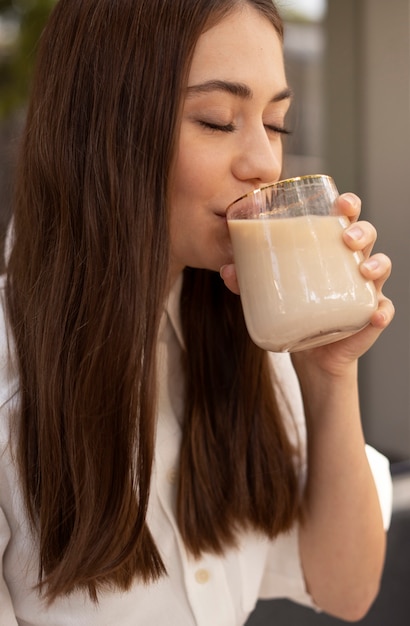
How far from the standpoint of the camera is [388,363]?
10.4 ft

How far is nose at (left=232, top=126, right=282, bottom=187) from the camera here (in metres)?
1.18

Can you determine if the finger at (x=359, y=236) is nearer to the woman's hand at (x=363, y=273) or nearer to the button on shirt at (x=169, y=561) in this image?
the woman's hand at (x=363, y=273)

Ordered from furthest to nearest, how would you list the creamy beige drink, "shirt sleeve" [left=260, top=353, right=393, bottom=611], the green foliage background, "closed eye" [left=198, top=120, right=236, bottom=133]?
the green foliage background < "shirt sleeve" [left=260, top=353, right=393, bottom=611] < "closed eye" [left=198, top=120, right=236, bottom=133] < the creamy beige drink

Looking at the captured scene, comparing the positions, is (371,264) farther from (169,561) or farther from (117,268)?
(169,561)

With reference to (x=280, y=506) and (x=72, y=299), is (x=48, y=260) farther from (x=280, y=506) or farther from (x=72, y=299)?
(x=280, y=506)

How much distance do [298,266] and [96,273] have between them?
0.32m

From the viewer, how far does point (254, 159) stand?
1.18m

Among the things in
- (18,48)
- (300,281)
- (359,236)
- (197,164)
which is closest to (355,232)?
(359,236)

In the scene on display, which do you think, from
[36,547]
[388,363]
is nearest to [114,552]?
[36,547]

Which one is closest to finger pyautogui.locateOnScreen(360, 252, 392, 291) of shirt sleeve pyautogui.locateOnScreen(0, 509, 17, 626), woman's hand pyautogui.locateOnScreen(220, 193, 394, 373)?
woman's hand pyautogui.locateOnScreen(220, 193, 394, 373)

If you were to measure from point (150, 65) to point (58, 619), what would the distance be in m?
0.87

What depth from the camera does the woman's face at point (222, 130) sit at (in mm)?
1164

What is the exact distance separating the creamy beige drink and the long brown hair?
173 mm

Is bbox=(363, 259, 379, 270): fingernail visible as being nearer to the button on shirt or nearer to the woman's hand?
the woman's hand
